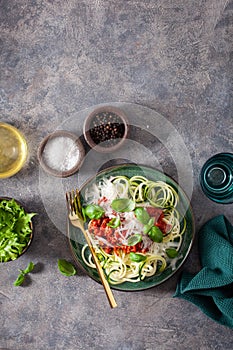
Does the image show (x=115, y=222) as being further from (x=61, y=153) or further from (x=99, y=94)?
(x=99, y=94)

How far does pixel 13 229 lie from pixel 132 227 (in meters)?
0.47

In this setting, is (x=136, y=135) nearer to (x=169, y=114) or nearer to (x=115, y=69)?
(x=169, y=114)

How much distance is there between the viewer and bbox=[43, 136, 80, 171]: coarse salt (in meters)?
1.88

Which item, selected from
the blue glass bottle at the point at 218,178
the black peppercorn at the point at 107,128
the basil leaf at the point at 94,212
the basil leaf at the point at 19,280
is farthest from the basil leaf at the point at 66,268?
the blue glass bottle at the point at 218,178

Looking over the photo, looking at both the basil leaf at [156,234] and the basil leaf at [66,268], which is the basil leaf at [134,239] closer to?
the basil leaf at [156,234]

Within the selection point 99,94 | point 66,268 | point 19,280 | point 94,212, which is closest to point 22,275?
point 19,280

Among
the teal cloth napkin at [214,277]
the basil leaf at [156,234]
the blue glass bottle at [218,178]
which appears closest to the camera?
the basil leaf at [156,234]

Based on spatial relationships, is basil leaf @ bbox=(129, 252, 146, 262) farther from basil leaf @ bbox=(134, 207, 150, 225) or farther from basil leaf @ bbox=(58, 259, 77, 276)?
basil leaf @ bbox=(58, 259, 77, 276)

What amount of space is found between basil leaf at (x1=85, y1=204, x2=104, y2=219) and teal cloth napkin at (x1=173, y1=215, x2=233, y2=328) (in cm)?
45

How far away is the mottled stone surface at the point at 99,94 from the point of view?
1.95m

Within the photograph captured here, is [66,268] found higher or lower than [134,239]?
lower

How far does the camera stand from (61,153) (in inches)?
73.9

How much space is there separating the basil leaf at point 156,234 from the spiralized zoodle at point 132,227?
0.02 metres

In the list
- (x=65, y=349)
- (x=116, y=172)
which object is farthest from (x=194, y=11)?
(x=65, y=349)
